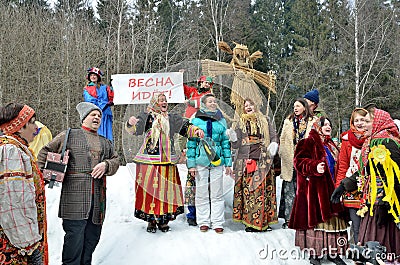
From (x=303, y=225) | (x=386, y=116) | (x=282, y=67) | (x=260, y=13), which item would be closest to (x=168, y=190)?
(x=303, y=225)

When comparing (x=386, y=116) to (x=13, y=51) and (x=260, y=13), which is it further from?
(x=260, y=13)

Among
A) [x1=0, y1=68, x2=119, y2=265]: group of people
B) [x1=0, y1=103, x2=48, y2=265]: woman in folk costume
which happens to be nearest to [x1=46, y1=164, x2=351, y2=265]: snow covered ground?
[x1=0, y1=68, x2=119, y2=265]: group of people

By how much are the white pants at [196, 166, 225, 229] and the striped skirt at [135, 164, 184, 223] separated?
0.31 metres

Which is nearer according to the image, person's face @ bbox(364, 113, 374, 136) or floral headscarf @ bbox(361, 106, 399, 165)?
floral headscarf @ bbox(361, 106, 399, 165)

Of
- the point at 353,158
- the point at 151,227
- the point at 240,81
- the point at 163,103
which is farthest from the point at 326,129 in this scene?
the point at 151,227

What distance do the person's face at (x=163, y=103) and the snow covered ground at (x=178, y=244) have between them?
0.72 metres

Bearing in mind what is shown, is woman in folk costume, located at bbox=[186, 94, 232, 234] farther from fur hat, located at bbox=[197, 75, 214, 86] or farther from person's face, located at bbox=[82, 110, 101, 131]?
person's face, located at bbox=[82, 110, 101, 131]

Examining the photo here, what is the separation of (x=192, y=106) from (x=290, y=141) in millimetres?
1323

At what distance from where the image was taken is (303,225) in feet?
13.6

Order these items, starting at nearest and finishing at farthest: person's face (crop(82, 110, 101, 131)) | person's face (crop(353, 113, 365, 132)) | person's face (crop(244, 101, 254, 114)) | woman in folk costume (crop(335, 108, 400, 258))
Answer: woman in folk costume (crop(335, 108, 400, 258))
person's face (crop(82, 110, 101, 131))
person's face (crop(353, 113, 365, 132))
person's face (crop(244, 101, 254, 114))

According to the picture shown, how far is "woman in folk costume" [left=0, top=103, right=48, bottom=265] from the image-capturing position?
2.34 meters

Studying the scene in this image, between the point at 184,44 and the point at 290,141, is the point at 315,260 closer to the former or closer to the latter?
the point at 290,141

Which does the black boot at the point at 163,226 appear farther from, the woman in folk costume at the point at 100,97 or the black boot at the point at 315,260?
the woman in folk costume at the point at 100,97

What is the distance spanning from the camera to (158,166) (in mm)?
4203
